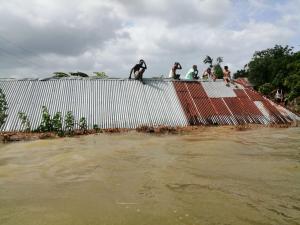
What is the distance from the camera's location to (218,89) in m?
17.0

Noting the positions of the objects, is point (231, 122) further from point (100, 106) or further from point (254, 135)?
point (100, 106)

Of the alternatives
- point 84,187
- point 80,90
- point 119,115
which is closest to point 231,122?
point 119,115

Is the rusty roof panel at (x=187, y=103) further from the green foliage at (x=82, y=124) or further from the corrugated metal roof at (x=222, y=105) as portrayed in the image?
the green foliage at (x=82, y=124)

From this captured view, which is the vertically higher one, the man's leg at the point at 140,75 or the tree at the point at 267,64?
the tree at the point at 267,64

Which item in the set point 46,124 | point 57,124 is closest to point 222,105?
point 57,124

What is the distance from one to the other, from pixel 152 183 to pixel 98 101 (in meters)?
9.23

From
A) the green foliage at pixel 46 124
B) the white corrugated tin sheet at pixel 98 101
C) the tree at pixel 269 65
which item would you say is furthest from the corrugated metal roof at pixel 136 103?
the tree at pixel 269 65

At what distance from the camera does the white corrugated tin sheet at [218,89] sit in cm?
1661

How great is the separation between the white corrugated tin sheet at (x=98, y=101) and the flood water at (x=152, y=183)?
12.0 ft

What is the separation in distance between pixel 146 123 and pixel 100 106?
1.88 meters

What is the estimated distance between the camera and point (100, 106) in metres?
14.5

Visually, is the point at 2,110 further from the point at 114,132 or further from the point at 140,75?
the point at 140,75

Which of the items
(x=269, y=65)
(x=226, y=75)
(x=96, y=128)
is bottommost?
(x=96, y=128)

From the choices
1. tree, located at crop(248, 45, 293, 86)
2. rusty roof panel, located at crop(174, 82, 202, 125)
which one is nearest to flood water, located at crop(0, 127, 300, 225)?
rusty roof panel, located at crop(174, 82, 202, 125)
